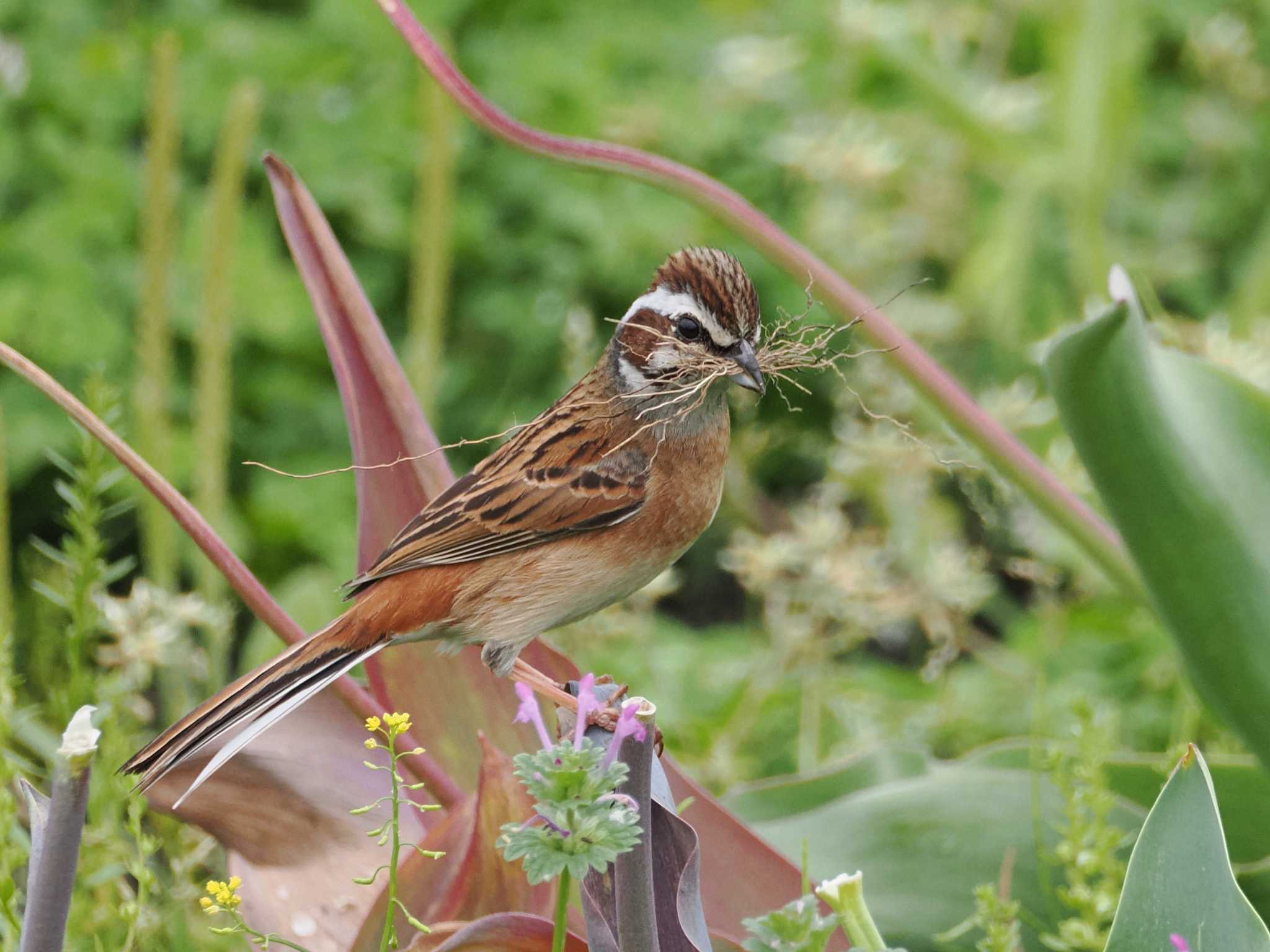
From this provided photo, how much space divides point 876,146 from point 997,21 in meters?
1.16

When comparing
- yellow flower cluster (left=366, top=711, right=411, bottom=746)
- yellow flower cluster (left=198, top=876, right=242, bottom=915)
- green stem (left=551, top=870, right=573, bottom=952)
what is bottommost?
yellow flower cluster (left=198, top=876, right=242, bottom=915)

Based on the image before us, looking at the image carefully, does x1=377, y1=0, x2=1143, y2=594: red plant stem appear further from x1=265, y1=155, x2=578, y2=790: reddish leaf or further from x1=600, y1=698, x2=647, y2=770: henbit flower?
x1=600, y1=698, x2=647, y2=770: henbit flower

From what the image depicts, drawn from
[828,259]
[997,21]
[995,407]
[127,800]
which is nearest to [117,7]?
[828,259]

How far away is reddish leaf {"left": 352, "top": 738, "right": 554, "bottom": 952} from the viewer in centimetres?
118

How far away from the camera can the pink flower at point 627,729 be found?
964 millimetres


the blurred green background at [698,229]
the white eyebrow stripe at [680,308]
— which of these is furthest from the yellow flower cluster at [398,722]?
the blurred green background at [698,229]

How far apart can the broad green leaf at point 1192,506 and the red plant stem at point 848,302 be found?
26 cm

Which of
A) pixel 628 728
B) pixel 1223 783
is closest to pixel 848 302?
pixel 1223 783

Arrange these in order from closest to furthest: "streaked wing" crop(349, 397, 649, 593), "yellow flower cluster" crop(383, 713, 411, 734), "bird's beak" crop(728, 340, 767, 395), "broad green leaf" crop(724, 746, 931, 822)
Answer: "yellow flower cluster" crop(383, 713, 411, 734) → "bird's beak" crop(728, 340, 767, 395) → "streaked wing" crop(349, 397, 649, 593) → "broad green leaf" crop(724, 746, 931, 822)

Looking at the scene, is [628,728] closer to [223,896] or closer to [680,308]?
[223,896]

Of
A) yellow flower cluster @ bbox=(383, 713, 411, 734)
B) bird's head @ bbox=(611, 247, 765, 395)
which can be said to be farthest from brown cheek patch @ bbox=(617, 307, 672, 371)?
yellow flower cluster @ bbox=(383, 713, 411, 734)

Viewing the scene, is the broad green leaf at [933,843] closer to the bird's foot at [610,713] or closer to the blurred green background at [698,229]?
the bird's foot at [610,713]

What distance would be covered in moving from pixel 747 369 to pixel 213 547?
47cm

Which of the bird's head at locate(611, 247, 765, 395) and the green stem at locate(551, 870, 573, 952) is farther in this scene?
the bird's head at locate(611, 247, 765, 395)
